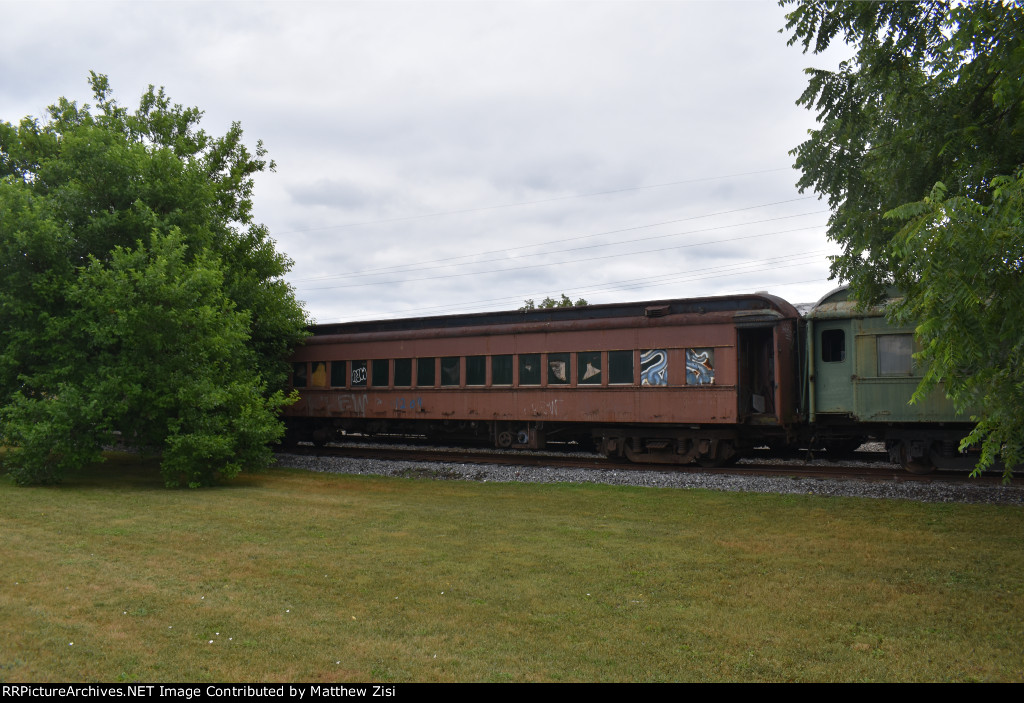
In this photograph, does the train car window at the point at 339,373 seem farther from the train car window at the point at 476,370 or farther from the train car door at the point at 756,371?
the train car door at the point at 756,371

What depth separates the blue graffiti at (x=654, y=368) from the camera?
1482 cm

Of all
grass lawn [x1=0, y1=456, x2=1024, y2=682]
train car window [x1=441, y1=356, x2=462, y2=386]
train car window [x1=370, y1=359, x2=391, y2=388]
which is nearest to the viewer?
grass lawn [x1=0, y1=456, x2=1024, y2=682]

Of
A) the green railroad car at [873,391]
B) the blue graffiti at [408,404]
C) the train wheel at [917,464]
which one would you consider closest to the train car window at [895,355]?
the green railroad car at [873,391]

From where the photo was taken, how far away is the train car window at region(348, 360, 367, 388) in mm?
19672

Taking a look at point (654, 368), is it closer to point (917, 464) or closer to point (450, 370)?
point (917, 464)

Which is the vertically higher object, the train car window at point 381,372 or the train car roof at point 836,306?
the train car roof at point 836,306

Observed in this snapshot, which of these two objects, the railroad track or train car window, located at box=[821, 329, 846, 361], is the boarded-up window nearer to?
the railroad track

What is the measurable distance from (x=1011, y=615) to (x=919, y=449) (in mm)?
8609

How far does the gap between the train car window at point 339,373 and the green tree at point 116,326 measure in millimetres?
5334

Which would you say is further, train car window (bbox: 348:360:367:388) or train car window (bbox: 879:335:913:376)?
train car window (bbox: 348:360:367:388)

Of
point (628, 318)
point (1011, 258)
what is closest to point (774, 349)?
point (628, 318)

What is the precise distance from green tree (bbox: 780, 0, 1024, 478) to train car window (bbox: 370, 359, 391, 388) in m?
11.4

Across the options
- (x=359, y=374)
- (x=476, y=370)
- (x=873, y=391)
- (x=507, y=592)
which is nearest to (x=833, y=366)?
(x=873, y=391)

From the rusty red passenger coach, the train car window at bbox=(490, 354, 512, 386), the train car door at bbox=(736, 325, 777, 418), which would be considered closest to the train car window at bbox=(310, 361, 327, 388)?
the rusty red passenger coach
